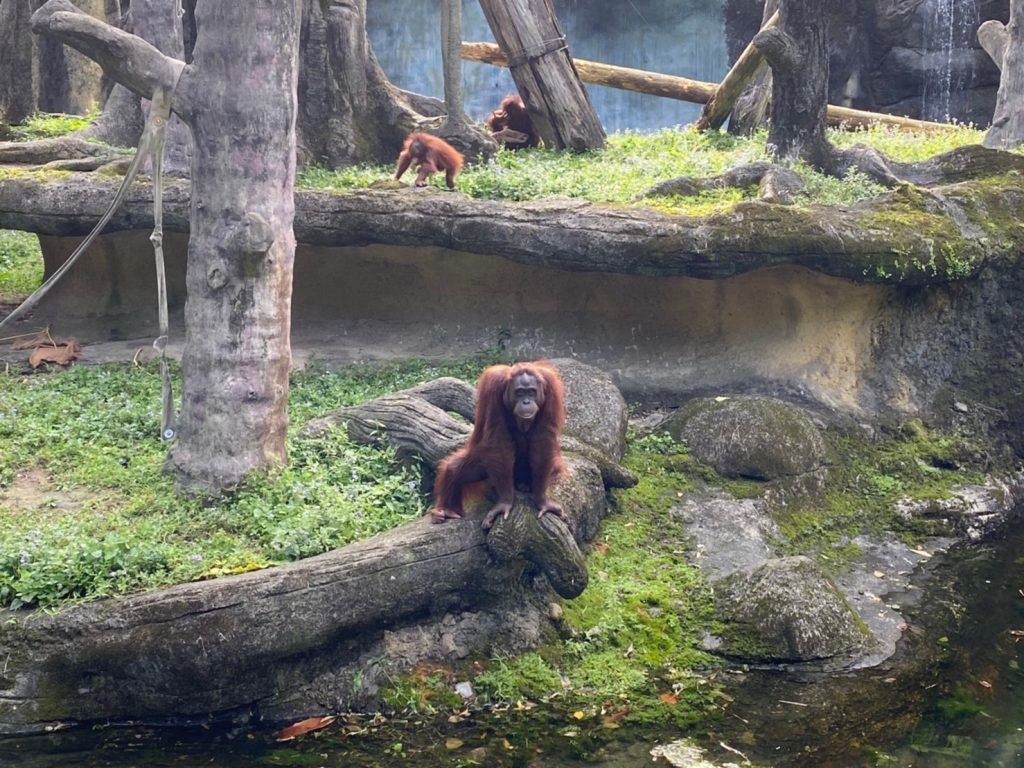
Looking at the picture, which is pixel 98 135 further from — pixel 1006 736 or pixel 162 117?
pixel 1006 736

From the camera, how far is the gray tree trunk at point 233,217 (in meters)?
5.84

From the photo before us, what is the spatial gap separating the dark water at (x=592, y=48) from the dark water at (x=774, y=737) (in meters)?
14.9

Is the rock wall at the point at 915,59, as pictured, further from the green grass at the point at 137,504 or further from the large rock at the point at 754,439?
the green grass at the point at 137,504

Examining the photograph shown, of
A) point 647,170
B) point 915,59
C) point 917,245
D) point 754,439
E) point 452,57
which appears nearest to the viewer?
point 754,439

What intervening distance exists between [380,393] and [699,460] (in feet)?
7.70

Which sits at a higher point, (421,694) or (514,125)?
(514,125)

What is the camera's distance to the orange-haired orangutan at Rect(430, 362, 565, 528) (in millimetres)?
5473

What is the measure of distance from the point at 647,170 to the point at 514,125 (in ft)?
9.65

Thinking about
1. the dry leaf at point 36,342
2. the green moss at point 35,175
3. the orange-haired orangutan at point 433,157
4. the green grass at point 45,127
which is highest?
the green grass at point 45,127

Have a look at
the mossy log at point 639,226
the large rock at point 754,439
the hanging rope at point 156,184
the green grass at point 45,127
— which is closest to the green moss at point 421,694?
the hanging rope at point 156,184

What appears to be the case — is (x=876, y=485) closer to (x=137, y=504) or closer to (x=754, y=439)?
(x=754, y=439)

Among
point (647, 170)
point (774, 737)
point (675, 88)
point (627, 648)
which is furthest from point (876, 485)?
point (675, 88)

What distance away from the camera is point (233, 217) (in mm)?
5941

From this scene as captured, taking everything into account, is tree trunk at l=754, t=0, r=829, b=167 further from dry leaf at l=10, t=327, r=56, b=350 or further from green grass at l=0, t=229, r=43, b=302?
green grass at l=0, t=229, r=43, b=302
